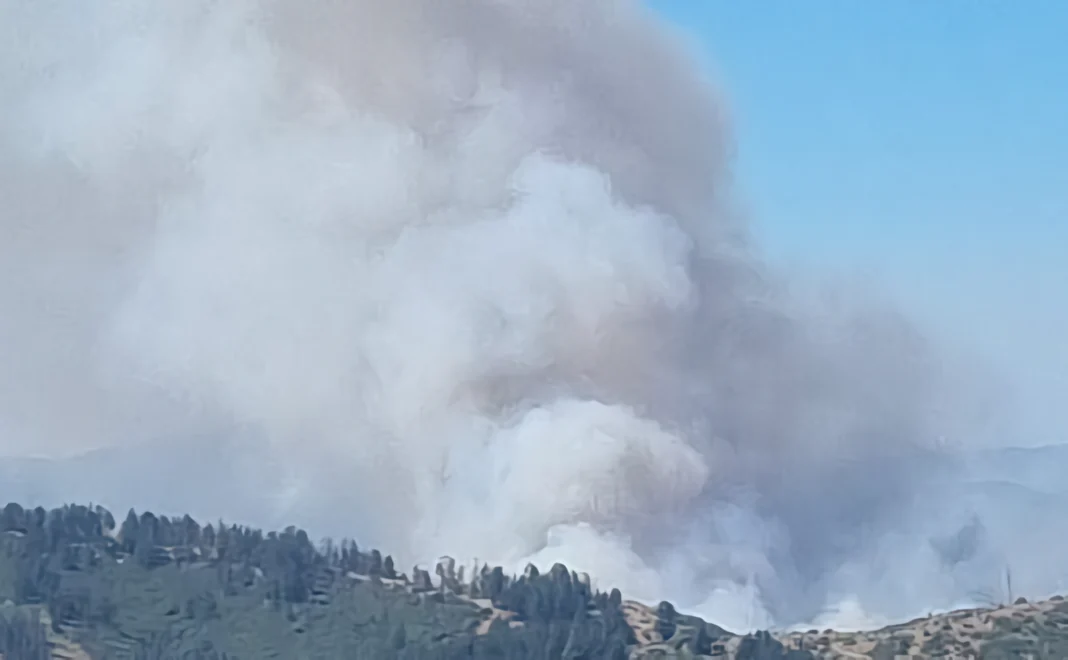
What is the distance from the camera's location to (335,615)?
9431cm

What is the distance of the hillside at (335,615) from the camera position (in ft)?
291

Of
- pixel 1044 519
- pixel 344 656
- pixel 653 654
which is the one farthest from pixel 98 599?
pixel 1044 519

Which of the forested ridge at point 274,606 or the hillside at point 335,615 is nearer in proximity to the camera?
the hillside at point 335,615

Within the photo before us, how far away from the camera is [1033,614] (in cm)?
8931

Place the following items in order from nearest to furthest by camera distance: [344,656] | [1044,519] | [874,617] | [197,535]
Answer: [344,656] → [197,535] → [874,617] → [1044,519]

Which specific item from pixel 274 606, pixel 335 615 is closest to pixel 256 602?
pixel 274 606

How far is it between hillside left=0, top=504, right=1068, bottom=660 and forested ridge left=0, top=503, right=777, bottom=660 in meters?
0.13

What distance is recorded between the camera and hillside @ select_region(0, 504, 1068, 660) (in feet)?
291

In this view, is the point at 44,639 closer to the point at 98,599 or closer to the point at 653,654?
the point at 98,599

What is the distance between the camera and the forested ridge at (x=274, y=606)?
8931 cm

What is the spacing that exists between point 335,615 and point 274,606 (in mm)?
4500

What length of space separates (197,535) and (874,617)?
61697mm

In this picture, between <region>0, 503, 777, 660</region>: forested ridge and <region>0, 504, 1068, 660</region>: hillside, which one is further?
<region>0, 503, 777, 660</region>: forested ridge

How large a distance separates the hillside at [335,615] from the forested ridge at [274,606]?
0.43ft
